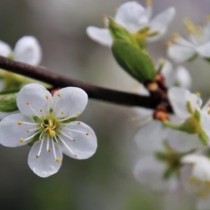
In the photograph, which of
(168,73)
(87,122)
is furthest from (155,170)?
(87,122)

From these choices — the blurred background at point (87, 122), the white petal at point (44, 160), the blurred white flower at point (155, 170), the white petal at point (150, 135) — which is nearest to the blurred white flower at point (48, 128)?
the white petal at point (44, 160)

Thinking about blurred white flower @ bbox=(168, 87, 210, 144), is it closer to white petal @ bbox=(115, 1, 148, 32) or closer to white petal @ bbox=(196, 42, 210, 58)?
white petal @ bbox=(196, 42, 210, 58)

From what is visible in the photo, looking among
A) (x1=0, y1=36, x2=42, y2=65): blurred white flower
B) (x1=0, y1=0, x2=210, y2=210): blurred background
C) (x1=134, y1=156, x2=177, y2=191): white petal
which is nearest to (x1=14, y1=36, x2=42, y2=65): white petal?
(x1=0, y1=36, x2=42, y2=65): blurred white flower

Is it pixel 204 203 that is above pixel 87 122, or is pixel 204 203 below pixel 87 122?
above

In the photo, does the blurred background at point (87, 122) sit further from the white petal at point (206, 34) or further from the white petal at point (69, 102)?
the white petal at point (69, 102)

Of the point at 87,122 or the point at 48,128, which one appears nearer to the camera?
the point at 48,128

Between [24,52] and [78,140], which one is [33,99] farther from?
[24,52]

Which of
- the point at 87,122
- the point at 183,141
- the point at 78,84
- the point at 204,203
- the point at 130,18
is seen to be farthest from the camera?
the point at 87,122
